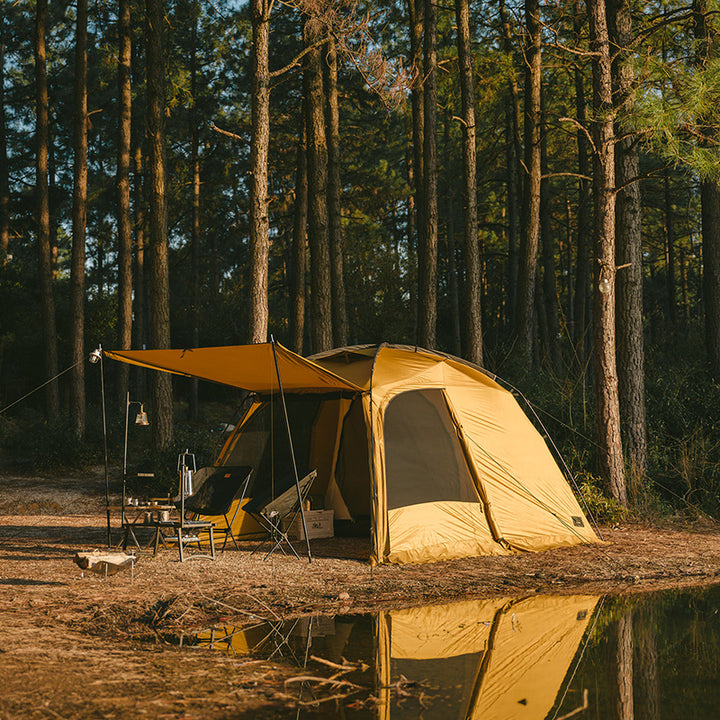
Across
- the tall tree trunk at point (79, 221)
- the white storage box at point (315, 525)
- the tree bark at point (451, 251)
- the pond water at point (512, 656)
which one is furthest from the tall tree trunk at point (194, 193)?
the pond water at point (512, 656)

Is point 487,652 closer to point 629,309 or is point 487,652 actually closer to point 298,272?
point 629,309

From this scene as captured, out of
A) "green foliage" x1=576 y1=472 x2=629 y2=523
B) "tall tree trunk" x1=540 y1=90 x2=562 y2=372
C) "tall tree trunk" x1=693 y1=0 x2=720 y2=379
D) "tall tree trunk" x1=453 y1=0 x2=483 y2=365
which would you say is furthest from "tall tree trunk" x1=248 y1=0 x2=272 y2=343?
"tall tree trunk" x1=540 y1=90 x2=562 y2=372

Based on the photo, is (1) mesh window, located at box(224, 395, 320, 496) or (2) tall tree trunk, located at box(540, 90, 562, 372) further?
(2) tall tree trunk, located at box(540, 90, 562, 372)

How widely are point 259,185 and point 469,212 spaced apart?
13.0 ft

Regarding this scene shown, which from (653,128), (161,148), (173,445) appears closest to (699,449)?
(653,128)

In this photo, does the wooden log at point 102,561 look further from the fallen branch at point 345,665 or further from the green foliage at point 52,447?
the green foliage at point 52,447

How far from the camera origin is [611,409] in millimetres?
9305

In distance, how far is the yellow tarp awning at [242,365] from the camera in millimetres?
7023

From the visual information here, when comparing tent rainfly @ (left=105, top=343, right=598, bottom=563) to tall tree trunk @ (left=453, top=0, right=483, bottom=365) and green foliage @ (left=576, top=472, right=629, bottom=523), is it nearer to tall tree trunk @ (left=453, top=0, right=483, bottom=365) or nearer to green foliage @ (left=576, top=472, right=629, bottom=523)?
green foliage @ (left=576, top=472, right=629, bottom=523)

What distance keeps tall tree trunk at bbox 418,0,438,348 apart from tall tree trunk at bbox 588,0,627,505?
12.2 feet

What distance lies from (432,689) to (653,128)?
622 centimetres

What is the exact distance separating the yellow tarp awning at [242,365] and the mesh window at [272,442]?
23.7 inches

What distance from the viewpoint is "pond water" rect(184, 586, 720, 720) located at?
3744mm

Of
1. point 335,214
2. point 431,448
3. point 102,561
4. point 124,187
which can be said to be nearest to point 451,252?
point 335,214
